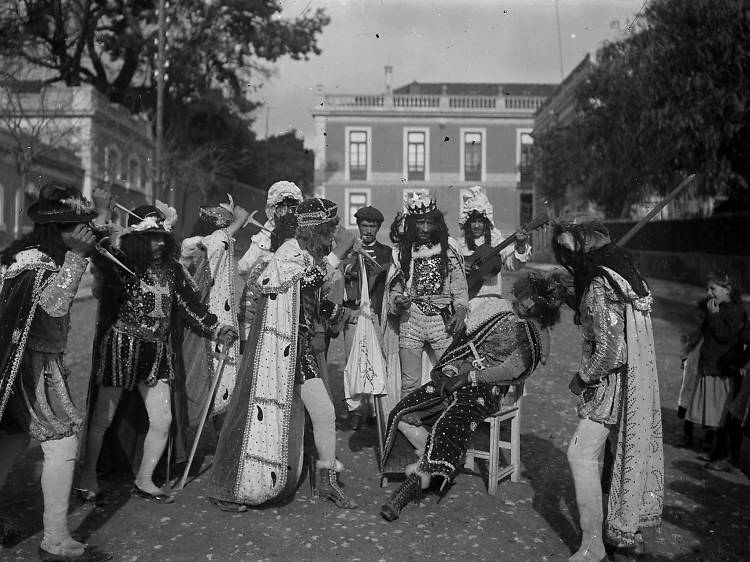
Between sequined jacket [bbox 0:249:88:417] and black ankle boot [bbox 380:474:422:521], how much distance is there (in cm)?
216

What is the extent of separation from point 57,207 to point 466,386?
2.76 metres

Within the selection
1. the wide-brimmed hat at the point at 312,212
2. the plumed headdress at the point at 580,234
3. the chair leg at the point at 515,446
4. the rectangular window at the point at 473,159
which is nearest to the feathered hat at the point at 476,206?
the chair leg at the point at 515,446

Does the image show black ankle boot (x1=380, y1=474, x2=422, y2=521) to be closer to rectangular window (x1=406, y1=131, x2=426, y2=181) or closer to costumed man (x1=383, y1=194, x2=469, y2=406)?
costumed man (x1=383, y1=194, x2=469, y2=406)

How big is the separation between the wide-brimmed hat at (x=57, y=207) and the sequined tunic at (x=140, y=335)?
0.90 m

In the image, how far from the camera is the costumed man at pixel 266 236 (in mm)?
6195

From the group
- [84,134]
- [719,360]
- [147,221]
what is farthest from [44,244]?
[84,134]

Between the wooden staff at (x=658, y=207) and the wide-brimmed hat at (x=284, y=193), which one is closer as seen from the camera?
the wooden staff at (x=658, y=207)

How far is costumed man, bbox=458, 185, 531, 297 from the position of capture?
6.47m

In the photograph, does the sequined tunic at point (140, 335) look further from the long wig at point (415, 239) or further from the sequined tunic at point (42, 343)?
the long wig at point (415, 239)

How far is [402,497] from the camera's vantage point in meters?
4.95

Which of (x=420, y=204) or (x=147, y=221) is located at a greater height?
(x=420, y=204)

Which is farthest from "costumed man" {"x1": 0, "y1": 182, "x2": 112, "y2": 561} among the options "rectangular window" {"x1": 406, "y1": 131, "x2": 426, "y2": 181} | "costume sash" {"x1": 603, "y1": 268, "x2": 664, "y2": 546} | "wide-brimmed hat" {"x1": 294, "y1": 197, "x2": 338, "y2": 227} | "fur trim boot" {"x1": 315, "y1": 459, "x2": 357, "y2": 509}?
"rectangular window" {"x1": 406, "y1": 131, "x2": 426, "y2": 181}

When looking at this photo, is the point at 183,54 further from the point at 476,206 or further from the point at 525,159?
the point at 476,206

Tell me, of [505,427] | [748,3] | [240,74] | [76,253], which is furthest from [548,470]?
[240,74]
